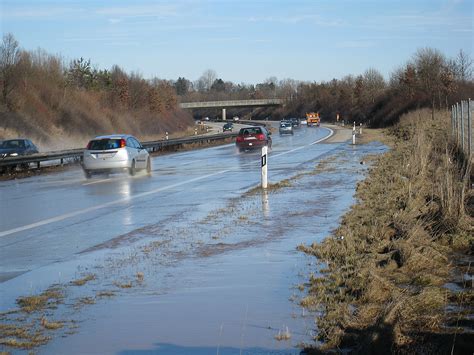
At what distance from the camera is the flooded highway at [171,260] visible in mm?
7422

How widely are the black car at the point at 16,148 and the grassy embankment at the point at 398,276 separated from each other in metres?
25.1

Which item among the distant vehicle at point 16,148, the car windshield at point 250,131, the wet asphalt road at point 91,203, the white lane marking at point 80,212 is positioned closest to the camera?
the wet asphalt road at point 91,203

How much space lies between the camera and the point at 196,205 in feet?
58.4

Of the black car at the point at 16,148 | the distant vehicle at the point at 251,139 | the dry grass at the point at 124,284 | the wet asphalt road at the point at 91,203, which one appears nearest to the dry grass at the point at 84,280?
the dry grass at the point at 124,284

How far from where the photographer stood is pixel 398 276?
31.8 feet

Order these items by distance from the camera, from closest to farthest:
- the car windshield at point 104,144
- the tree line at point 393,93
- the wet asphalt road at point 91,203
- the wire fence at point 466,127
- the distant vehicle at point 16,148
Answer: the wet asphalt road at point 91,203 → the wire fence at point 466,127 → the car windshield at point 104,144 → the distant vehicle at point 16,148 → the tree line at point 393,93

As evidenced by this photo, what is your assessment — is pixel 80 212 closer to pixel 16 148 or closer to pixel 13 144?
pixel 16 148

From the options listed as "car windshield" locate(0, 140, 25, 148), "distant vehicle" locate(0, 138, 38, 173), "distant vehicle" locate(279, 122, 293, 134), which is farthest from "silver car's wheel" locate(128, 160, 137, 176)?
"distant vehicle" locate(279, 122, 293, 134)

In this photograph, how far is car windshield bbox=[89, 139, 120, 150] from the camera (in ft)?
91.2

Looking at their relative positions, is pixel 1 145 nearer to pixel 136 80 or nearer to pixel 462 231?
pixel 462 231

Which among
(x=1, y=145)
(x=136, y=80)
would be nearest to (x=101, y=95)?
(x=136, y=80)

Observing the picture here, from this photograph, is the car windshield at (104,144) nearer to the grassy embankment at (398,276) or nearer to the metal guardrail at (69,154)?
the metal guardrail at (69,154)

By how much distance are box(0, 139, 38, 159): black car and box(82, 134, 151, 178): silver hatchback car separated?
36.6 ft

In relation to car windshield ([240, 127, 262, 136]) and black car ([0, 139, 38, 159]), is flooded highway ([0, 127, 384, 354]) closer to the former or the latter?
black car ([0, 139, 38, 159])
